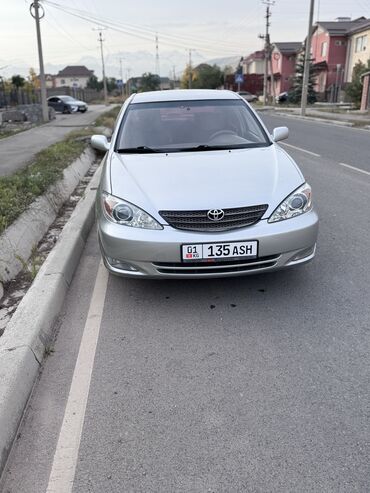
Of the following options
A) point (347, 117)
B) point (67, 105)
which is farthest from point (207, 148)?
point (67, 105)

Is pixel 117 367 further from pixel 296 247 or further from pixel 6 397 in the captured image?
pixel 296 247

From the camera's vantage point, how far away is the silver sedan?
11.8 ft

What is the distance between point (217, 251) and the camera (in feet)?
11.7

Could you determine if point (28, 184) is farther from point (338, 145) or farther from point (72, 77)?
point (72, 77)

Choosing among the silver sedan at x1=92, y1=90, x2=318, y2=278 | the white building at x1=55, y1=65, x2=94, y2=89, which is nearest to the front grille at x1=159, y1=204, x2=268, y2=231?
the silver sedan at x1=92, y1=90, x2=318, y2=278

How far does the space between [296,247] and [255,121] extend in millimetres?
2072

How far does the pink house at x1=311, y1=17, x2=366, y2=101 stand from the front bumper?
53.5 meters

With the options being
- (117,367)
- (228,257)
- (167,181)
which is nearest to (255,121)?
(167,181)

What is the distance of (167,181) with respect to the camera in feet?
12.8

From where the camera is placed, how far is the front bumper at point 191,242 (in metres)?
3.57

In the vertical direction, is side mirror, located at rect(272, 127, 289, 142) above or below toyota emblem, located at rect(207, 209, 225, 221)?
above

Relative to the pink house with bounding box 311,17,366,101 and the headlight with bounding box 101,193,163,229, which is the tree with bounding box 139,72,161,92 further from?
the headlight with bounding box 101,193,163,229

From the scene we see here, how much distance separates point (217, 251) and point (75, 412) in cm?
152

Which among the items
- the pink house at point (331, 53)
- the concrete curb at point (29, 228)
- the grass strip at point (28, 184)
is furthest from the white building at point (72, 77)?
the concrete curb at point (29, 228)
